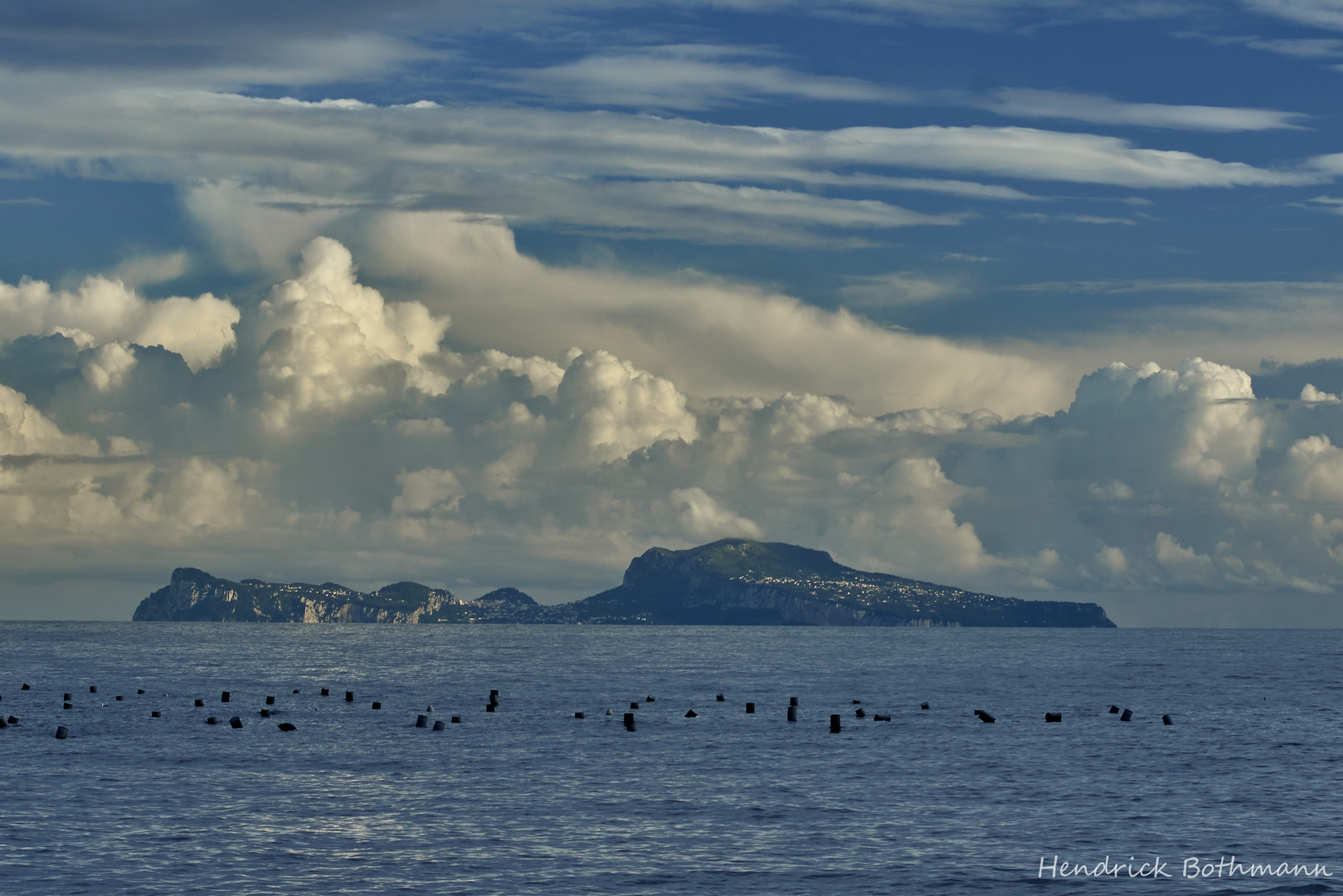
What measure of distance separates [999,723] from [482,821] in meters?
49.1

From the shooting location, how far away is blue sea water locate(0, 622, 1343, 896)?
4075 centimetres

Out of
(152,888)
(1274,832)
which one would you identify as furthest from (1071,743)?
(152,888)

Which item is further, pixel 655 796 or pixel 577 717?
pixel 577 717

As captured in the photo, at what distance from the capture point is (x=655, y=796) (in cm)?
5522

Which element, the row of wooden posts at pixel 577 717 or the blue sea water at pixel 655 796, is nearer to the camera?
the blue sea water at pixel 655 796

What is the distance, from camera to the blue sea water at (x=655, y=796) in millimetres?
40750

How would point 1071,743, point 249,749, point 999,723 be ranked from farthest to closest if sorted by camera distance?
point 999,723 → point 1071,743 → point 249,749

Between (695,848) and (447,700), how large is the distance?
66.6 meters

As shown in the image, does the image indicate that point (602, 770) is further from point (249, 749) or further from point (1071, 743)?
point (1071, 743)

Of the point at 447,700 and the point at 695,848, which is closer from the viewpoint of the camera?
the point at 695,848

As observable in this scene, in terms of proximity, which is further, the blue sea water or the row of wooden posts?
the row of wooden posts

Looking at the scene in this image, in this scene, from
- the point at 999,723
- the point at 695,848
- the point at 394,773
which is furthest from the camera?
the point at 999,723

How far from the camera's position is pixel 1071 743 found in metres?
76.2

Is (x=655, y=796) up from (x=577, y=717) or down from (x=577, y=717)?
up
